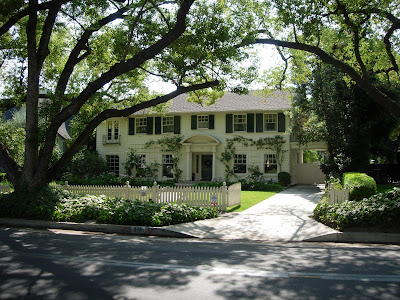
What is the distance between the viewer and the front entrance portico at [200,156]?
29172 millimetres

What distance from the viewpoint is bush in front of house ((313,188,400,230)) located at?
9.62m

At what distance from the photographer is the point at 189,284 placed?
5.53 metres

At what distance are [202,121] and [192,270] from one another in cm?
2428

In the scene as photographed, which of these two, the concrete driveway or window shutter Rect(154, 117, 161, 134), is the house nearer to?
window shutter Rect(154, 117, 161, 134)

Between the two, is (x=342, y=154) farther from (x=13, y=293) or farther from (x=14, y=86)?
(x=13, y=293)

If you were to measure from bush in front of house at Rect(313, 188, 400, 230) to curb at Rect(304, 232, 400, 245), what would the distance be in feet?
1.20

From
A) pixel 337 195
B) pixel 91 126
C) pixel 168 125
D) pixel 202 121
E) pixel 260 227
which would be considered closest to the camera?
pixel 260 227

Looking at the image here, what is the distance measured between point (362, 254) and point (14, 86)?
59.0 ft

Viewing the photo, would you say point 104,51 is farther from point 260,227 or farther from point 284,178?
point 284,178

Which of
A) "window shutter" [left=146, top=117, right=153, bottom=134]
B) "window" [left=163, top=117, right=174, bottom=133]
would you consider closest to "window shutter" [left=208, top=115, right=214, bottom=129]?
"window" [left=163, top=117, right=174, bottom=133]

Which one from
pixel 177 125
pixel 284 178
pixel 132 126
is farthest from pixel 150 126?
pixel 284 178

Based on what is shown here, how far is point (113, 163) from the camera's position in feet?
107

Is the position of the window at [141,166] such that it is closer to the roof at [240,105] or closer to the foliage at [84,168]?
the foliage at [84,168]

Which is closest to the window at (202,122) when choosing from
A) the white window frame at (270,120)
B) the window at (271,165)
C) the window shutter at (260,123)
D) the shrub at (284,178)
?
the window shutter at (260,123)
